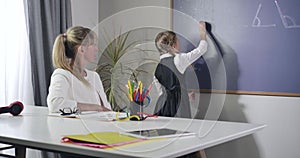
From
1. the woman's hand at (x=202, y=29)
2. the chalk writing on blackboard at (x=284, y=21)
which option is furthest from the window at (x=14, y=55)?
the chalk writing on blackboard at (x=284, y=21)

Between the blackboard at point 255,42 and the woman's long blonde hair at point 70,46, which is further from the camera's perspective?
the blackboard at point 255,42

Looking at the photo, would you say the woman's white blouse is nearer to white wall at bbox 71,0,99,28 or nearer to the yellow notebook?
the yellow notebook

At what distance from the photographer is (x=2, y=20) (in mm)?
3275

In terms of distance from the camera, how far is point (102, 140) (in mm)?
1405

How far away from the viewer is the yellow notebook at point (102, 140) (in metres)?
1.35

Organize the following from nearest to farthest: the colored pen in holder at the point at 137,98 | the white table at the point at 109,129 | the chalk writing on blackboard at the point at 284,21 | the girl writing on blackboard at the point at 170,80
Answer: the white table at the point at 109,129
the colored pen in holder at the point at 137,98
the girl writing on blackboard at the point at 170,80
the chalk writing on blackboard at the point at 284,21

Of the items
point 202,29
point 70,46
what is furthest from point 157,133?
point 202,29

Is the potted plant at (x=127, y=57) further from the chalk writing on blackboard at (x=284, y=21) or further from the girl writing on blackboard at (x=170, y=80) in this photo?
the chalk writing on blackboard at (x=284, y=21)

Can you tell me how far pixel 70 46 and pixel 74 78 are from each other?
0.70ft

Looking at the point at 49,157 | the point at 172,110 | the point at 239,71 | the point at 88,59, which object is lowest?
the point at 49,157

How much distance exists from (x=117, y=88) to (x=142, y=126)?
73cm

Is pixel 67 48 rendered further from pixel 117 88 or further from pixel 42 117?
pixel 42 117

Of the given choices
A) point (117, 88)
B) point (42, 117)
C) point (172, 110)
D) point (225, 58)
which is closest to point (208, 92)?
point (225, 58)

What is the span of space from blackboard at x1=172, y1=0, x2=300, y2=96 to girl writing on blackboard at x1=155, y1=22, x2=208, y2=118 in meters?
0.42
